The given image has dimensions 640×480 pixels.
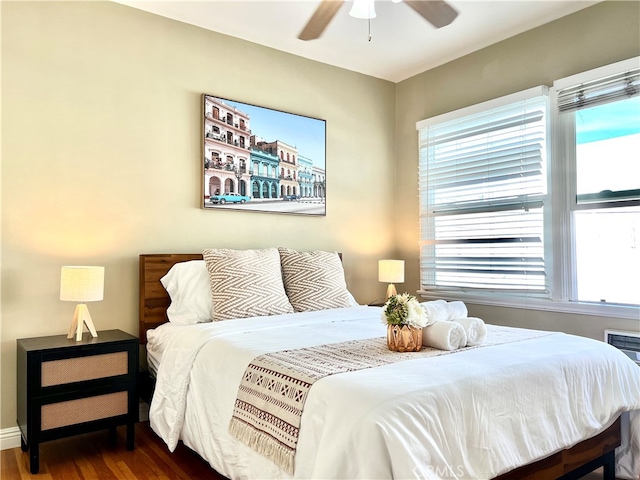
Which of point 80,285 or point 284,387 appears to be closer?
point 284,387

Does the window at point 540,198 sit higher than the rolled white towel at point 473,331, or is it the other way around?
the window at point 540,198

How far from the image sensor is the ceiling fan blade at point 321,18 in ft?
7.91

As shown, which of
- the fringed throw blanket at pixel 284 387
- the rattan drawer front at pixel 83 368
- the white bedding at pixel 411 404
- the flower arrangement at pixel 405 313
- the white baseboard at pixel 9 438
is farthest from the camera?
the white baseboard at pixel 9 438

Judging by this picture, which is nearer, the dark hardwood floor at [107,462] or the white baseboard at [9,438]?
the dark hardwood floor at [107,462]

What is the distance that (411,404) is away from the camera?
1.51 m

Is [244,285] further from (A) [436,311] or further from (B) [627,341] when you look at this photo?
(B) [627,341]

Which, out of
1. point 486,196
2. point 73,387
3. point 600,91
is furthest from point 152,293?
point 600,91

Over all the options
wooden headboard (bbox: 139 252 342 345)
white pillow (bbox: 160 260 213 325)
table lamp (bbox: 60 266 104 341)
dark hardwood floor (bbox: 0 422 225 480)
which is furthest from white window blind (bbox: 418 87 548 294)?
table lamp (bbox: 60 266 104 341)

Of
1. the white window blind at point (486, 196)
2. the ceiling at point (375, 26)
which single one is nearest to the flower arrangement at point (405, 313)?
the white window blind at point (486, 196)

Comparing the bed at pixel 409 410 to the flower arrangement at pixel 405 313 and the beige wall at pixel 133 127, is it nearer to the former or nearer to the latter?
the flower arrangement at pixel 405 313

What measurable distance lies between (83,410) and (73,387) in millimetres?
144

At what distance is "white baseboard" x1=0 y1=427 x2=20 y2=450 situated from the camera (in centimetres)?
278

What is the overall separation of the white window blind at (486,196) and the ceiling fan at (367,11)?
1394mm

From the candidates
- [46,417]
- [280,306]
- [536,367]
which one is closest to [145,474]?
[46,417]
